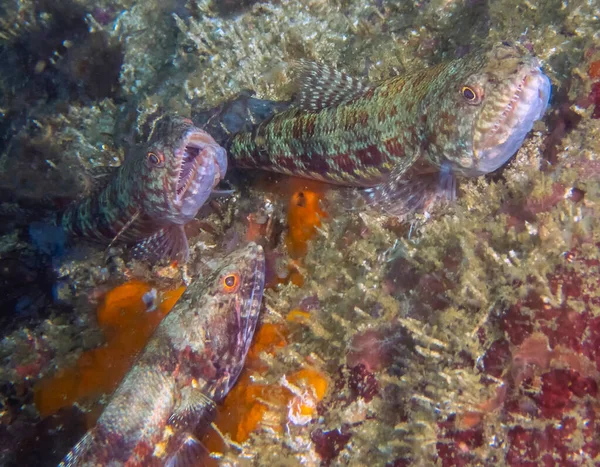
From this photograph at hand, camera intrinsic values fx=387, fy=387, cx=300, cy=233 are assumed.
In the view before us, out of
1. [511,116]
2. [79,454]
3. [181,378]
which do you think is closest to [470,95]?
[511,116]

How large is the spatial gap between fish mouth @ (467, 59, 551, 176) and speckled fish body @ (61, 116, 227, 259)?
2.61 m

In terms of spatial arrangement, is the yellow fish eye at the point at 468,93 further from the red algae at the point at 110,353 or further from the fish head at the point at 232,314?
the red algae at the point at 110,353

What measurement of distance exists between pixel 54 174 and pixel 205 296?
148 inches

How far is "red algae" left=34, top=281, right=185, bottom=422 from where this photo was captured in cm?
404

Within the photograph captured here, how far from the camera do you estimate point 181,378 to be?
328 centimetres

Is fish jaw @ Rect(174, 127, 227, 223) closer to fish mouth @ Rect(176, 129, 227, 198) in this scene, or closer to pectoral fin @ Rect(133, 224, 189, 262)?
fish mouth @ Rect(176, 129, 227, 198)

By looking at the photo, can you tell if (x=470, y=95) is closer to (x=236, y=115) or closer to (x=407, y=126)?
(x=407, y=126)

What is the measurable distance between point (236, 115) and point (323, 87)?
4.97 feet

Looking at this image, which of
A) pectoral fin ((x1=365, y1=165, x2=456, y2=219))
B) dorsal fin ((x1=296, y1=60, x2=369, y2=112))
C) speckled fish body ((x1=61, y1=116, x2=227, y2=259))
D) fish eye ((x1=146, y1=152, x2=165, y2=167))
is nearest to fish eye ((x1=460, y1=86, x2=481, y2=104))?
pectoral fin ((x1=365, y1=165, x2=456, y2=219))

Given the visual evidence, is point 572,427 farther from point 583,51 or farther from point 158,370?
point 158,370

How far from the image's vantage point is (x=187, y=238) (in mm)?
4598

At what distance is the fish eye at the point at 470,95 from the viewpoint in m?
2.51

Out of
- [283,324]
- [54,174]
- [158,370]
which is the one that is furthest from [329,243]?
[54,174]

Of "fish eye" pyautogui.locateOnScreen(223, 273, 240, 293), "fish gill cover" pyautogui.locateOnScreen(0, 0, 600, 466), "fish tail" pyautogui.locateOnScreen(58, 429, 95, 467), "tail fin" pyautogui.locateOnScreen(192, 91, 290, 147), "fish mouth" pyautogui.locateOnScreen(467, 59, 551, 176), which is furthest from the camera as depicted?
"tail fin" pyautogui.locateOnScreen(192, 91, 290, 147)
